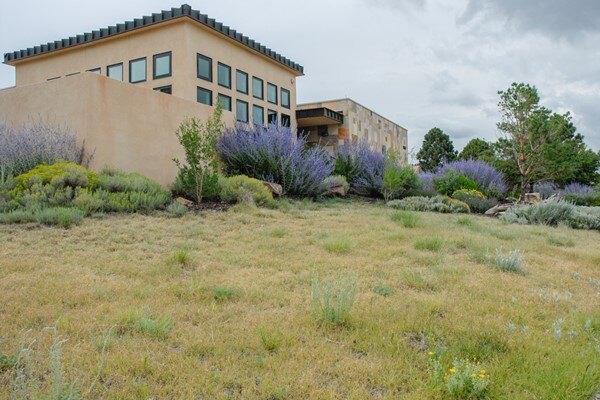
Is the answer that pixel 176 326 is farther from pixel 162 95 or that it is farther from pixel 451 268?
pixel 162 95

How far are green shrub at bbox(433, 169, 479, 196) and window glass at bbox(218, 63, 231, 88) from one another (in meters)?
10.1

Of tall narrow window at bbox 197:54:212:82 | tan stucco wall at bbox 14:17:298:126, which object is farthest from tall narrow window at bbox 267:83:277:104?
tall narrow window at bbox 197:54:212:82

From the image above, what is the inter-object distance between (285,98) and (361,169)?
39.7ft

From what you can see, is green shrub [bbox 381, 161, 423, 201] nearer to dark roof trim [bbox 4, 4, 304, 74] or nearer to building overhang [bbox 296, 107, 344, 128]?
dark roof trim [bbox 4, 4, 304, 74]

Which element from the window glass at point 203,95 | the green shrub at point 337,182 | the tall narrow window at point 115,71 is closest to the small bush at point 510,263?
the green shrub at point 337,182

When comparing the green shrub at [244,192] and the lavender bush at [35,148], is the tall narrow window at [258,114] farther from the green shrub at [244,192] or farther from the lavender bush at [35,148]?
the lavender bush at [35,148]

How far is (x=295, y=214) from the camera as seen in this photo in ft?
26.8

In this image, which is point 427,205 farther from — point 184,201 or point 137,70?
point 137,70

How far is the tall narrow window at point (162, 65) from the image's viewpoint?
18.2 meters

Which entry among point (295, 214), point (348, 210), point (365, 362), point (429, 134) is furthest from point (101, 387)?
point (429, 134)

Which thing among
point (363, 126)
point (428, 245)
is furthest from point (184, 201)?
point (363, 126)

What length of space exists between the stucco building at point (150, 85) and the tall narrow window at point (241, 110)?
0.15ft

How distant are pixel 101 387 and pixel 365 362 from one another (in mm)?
1392

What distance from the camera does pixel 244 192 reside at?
8.50 m
